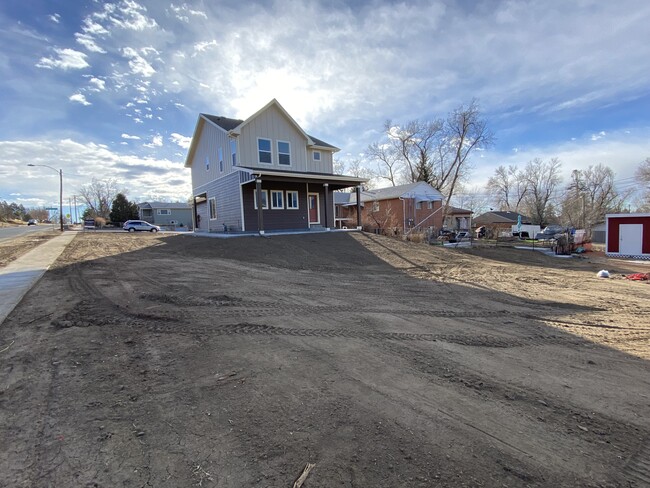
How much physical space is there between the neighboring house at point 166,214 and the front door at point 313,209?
43125 millimetres

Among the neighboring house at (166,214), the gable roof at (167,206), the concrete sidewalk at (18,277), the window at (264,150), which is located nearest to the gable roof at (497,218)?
the window at (264,150)

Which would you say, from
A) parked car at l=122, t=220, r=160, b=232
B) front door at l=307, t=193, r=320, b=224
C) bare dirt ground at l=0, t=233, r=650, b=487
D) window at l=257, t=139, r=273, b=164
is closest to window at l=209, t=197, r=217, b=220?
window at l=257, t=139, r=273, b=164

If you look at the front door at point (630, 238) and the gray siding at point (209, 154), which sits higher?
the gray siding at point (209, 154)

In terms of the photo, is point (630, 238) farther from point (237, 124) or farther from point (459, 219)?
point (237, 124)

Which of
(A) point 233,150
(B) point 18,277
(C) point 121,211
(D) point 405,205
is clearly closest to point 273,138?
(A) point 233,150

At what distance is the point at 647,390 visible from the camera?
331 centimetres

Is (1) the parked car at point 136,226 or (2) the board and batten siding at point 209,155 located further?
(1) the parked car at point 136,226

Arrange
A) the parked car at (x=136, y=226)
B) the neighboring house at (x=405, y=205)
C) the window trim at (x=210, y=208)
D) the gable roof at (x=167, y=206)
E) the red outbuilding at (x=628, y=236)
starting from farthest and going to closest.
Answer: the gable roof at (x=167, y=206), the parked car at (x=136, y=226), the neighboring house at (x=405, y=205), the window trim at (x=210, y=208), the red outbuilding at (x=628, y=236)

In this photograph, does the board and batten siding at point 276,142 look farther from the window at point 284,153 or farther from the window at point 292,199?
the window at point 292,199

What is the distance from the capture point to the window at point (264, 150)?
20219 mm

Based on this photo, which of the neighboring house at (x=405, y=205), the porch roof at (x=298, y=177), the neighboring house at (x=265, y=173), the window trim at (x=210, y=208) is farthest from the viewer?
the neighboring house at (x=405, y=205)

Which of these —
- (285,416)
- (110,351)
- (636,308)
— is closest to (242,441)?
(285,416)

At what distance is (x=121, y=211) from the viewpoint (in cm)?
5541

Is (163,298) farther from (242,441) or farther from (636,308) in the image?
(636,308)
